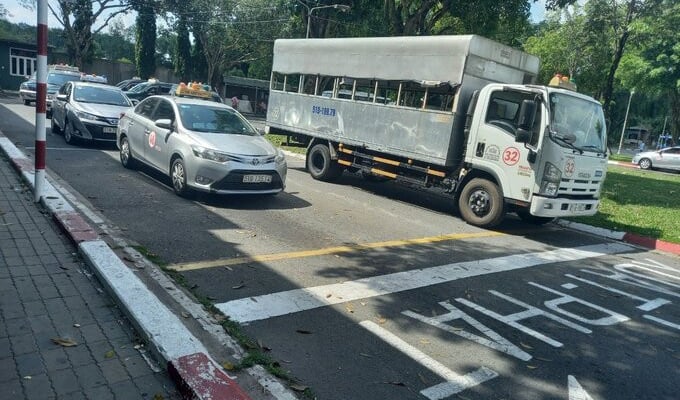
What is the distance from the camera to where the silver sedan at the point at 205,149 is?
8156 millimetres

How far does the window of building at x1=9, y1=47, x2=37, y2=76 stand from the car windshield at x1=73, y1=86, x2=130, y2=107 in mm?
33790

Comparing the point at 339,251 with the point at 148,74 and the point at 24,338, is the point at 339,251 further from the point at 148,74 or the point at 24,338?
the point at 148,74

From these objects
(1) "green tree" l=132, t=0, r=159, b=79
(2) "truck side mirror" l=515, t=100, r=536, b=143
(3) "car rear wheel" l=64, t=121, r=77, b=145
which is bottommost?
(3) "car rear wheel" l=64, t=121, r=77, b=145

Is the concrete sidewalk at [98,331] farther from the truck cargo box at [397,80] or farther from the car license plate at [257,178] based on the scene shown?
the truck cargo box at [397,80]

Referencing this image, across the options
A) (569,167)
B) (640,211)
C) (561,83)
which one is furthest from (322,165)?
(640,211)

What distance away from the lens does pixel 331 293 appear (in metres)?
5.18

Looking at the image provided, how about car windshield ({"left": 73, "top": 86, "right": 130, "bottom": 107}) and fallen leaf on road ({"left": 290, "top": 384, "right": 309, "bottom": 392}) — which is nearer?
fallen leaf on road ({"left": 290, "top": 384, "right": 309, "bottom": 392})

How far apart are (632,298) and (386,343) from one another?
12.0 ft

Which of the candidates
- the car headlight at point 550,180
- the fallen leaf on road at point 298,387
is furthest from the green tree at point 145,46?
the fallen leaf on road at point 298,387

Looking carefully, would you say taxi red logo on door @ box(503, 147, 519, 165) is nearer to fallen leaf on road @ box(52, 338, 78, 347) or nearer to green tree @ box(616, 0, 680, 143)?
fallen leaf on road @ box(52, 338, 78, 347)

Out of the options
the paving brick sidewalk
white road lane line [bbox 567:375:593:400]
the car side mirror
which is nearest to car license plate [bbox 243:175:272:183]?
the car side mirror

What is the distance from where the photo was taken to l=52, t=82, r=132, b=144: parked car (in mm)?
12656

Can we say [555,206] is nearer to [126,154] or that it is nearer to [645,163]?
[126,154]

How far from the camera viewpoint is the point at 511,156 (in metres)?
8.57
